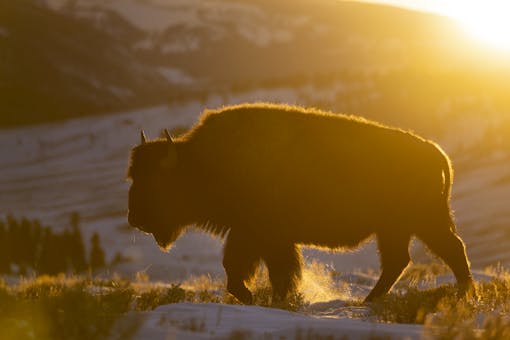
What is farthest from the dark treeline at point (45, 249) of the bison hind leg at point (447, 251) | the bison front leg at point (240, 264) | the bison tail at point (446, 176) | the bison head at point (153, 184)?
the bison hind leg at point (447, 251)

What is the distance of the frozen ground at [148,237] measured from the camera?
4871 mm

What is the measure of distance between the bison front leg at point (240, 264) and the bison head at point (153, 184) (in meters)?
0.95

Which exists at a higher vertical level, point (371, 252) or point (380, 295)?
point (380, 295)

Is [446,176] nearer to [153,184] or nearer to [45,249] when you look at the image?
[153,184]

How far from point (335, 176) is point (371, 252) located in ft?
169

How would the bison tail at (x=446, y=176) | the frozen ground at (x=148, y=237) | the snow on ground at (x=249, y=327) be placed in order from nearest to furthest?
the snow on ground at (x=249, y=327), the frozen ground at (x=148, y=237), the bison tail at (x=446, y=176)

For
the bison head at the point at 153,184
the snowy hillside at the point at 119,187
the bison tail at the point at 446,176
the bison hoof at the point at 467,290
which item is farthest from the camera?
the snowy hillside at the point at 119,187

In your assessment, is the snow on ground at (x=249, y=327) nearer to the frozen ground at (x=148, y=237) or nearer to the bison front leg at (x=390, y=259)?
the frozen ground at (x=148, y=237)

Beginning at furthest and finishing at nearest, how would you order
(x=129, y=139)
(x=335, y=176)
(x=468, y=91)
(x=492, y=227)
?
(x=129, y=139) → (x=468, y=91) → (x=492, y=227) → (x=335, y=176)

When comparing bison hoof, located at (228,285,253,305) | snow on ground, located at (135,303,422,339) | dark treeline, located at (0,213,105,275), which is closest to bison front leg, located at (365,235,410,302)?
bison hoof, located at (228,285,253,305)

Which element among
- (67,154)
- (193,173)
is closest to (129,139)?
(67,154)

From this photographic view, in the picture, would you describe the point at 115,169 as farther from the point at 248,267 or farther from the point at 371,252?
the point at 248,267

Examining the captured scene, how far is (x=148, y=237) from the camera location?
69125mm

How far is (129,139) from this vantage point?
5276 inches
